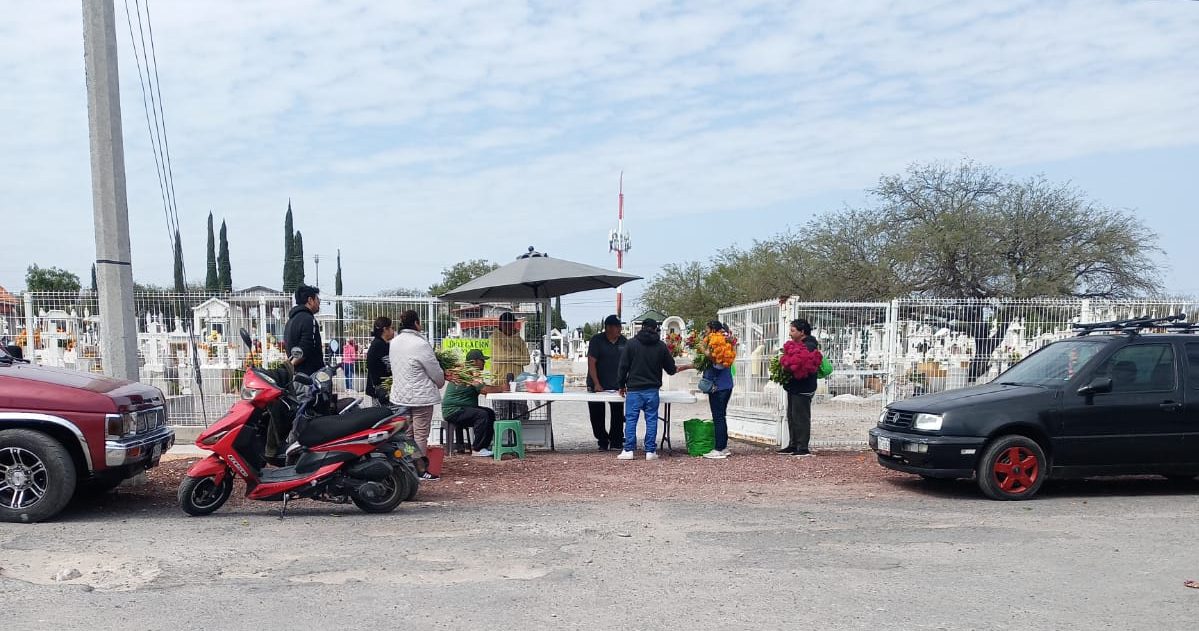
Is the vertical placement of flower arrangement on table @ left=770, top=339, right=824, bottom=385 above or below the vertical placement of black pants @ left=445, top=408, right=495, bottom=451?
above

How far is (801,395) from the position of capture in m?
11.5

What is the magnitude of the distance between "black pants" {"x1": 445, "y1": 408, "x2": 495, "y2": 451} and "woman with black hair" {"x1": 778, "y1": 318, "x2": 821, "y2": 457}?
385 cm

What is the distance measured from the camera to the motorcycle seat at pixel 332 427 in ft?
25.2

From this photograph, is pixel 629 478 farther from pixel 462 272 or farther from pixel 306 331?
pixel 462 272

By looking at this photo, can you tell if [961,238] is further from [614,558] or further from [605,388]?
[614,558]

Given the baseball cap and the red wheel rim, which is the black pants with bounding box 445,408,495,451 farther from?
the red wheel rim

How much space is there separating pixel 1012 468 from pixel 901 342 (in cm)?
522

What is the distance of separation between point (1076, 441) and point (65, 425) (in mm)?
9126

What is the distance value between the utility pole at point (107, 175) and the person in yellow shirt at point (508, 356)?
4584 millimetres

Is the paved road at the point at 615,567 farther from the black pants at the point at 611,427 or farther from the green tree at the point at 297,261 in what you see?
the green tree at the point at 297,261

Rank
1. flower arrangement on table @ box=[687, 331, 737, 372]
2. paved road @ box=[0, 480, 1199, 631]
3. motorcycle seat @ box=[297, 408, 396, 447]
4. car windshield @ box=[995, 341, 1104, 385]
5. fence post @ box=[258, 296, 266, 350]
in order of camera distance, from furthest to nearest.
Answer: fence post @ box=[258, 296, 266, 350] → flower arrangement on table @ box=[687, 331, 737, 372] → car windshield @ box=[995, 341, 1104, 385] → motorcycle seat @ box=[297, 408, 396, 447] → paved road @ box=[0, 480, 1199, 631]

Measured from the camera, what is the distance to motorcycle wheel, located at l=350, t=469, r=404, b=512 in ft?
25.5

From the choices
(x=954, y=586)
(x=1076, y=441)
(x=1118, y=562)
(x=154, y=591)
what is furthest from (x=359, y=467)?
(x=1076, y=441)

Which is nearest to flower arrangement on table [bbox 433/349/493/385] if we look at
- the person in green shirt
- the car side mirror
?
the person in green shirt
